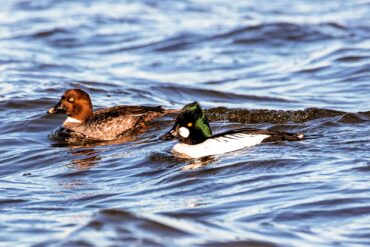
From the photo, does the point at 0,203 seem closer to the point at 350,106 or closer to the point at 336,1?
the point at 350,106

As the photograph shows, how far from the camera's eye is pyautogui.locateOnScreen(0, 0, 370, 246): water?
8.95 metres

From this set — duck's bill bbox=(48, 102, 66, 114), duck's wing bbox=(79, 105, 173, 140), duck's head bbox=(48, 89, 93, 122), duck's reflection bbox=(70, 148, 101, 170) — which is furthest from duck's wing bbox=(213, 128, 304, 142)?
duck's bill bbox=(48, 102, 66, 114)

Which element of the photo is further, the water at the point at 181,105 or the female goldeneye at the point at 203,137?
the female goldeneye at the point at 203,137

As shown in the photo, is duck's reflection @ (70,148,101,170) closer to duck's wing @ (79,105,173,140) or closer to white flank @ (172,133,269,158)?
duck's wing @ (79,105,173,140)

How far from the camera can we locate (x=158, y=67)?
65.0ft

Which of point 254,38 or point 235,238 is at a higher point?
point 254,38

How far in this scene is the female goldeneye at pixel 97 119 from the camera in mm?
14086

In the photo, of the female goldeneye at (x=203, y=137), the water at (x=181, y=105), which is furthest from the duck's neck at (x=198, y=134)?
the water at (x=181, y=105)

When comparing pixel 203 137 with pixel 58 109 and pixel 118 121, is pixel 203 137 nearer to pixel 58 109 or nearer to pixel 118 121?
pixel 118 121

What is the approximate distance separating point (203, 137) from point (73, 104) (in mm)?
3129

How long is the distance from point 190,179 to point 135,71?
8814mm

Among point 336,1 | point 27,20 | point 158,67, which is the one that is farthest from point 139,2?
point 158,67

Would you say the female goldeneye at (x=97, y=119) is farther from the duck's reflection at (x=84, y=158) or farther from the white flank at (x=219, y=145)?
the white flank at (x=219, y=145)

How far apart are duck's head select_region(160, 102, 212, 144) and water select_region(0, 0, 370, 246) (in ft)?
1.19
